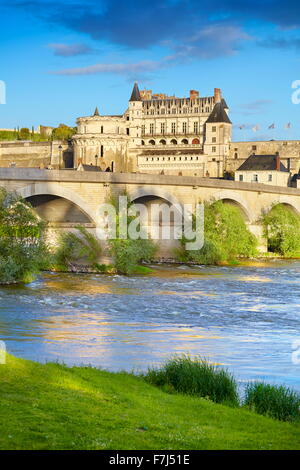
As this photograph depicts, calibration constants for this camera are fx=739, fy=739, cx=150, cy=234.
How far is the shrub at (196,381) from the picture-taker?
991 centimetres

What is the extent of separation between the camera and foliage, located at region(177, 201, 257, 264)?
3491 centimetres

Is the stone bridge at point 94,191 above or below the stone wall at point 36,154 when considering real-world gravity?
below

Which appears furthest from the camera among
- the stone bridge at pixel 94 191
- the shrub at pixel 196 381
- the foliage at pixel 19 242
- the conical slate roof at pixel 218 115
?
the conical slate roof at pixel 218 115

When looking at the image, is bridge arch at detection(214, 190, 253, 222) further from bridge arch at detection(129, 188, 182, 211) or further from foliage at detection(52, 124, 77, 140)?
foliage at detection(52, 124, 77, 140)

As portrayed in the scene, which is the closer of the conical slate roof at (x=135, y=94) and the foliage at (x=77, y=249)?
the foliage at (x=77, y=249)

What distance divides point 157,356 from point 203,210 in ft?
80.2

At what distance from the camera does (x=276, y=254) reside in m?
41.9

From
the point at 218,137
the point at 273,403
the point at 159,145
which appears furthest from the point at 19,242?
the point at 159,145

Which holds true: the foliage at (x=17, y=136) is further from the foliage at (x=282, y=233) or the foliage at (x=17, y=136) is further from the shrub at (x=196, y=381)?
the shrub at (x=196, y=381)

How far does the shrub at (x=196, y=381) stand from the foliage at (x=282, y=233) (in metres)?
31.6

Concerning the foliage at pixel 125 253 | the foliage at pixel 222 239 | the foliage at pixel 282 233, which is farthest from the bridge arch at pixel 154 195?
the foliage at pixel 282 233

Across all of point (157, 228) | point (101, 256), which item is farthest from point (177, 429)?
point (157, 228)

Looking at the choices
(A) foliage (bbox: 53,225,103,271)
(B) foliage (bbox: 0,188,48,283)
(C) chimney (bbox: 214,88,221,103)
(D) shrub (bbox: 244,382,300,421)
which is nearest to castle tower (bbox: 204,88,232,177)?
(C) chimney (bbox: 214,88,221,103)

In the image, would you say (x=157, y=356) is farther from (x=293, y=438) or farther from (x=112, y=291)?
(x=112, y=291)
